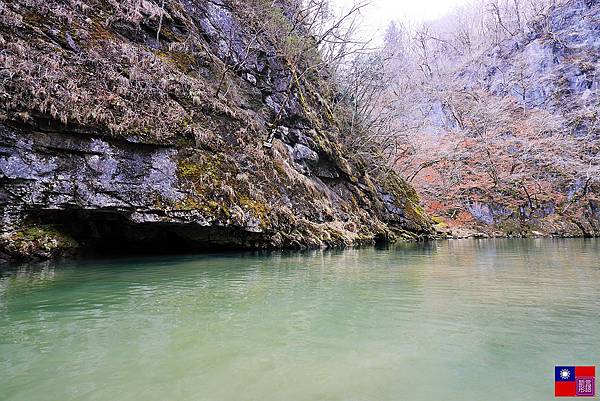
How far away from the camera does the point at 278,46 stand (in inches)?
534

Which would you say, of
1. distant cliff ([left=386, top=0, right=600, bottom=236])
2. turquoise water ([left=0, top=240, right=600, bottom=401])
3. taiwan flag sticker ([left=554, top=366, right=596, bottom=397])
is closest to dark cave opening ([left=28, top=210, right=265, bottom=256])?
turquoise water ([left=0, top=240, right=600, bottom=401])

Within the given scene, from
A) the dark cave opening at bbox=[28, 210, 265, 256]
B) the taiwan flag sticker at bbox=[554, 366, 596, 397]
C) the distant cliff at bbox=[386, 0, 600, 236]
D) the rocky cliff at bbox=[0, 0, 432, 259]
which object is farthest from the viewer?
the distant cliff at bbox=[386, 0, 600, 236]

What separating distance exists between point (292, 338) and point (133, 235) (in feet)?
24.6

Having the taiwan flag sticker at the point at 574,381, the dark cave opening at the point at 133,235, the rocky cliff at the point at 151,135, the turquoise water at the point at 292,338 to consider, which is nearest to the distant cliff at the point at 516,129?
the rocky cliff at the point at 151,135

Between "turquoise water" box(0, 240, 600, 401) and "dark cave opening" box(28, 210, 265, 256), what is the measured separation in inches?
106

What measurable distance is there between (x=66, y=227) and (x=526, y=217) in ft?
90.0

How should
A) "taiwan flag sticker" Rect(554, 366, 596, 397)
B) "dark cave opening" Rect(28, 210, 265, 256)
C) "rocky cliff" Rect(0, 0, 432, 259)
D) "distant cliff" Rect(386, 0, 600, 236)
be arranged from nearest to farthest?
"taiwan flag sticker" Rect(554, 366, 596, 397)
"rocky cliff" Rect(0, 0, 432, 259)
"dark cave opening" Rect(28, 210, 265, 256)
"distant cliff" Rect(386, 0, 600, 236)

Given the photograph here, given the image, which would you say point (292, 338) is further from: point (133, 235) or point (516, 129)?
point (516, 129)

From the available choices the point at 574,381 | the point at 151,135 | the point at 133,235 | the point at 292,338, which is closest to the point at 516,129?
the point at 151,135

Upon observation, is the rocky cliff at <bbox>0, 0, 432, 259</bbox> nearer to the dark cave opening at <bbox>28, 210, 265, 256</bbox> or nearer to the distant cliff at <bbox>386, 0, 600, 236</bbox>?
the dark cave opening at <bbox>28, 210, 265, 256</bbox>

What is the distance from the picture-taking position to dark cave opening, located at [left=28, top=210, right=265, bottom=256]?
750 centimetres

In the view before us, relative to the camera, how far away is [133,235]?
354 inches

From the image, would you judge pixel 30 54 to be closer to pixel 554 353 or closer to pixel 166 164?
pixel 166 164

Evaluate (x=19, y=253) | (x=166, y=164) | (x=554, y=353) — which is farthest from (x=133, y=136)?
(x=554, y=353)
